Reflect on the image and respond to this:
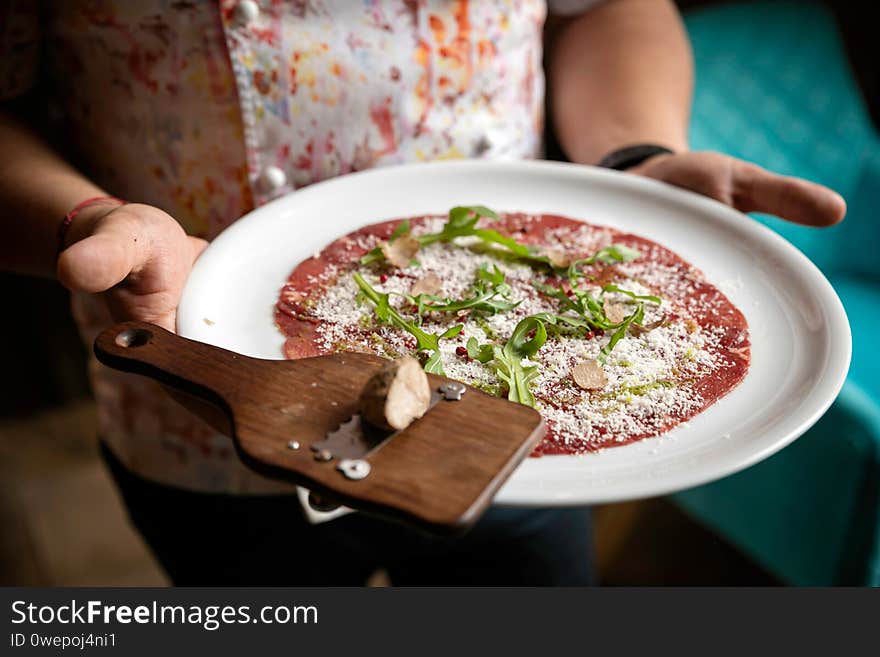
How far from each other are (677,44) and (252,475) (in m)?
0.80

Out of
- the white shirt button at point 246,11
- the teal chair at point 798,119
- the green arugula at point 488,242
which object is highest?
the white shirt button at point 246,11

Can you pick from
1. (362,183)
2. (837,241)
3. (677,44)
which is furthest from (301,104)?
(837,241)

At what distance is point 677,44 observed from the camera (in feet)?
4.00

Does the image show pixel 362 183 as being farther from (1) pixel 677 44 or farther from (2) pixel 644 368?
(1) pixel 677 44

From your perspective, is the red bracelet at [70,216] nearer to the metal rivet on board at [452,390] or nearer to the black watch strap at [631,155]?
the metal rivet on board at [452,390]

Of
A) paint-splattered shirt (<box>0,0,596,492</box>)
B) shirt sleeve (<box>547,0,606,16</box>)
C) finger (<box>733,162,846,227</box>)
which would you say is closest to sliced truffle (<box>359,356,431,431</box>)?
paint-splattered shirt (<box>0,0,596,492</box>)

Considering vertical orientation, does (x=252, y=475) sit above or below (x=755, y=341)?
below

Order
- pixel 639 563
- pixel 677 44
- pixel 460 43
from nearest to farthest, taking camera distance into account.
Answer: pixel 460 43 → pixel 677 44 → pixel 639 563

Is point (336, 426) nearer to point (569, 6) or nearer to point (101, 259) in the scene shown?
point (101, 259)

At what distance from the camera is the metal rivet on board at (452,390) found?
23.7 inches

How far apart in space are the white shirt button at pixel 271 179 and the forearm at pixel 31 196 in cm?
15

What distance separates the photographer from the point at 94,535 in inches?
73.4

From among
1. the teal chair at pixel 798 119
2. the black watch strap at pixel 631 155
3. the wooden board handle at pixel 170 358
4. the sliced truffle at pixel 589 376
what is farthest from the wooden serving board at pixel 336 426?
the teal chair at pixel 798 119

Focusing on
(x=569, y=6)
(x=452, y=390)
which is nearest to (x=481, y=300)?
(x=452, y=390)
